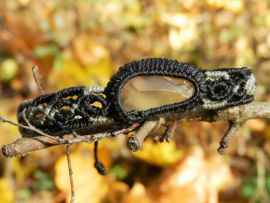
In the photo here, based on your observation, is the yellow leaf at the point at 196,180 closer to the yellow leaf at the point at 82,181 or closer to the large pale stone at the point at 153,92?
the yellow leaf at the point at 82,181

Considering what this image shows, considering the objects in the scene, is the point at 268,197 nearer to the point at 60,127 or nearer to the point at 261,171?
the point at 261,171

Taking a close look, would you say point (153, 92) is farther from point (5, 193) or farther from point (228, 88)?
point (5, 193)

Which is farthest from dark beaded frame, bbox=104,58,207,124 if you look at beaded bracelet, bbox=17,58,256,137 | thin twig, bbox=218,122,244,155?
thin twig, bbox=218,122,244,155

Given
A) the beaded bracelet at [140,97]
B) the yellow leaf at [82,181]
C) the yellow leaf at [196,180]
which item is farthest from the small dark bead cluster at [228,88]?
the yellow leaf at [82,181]

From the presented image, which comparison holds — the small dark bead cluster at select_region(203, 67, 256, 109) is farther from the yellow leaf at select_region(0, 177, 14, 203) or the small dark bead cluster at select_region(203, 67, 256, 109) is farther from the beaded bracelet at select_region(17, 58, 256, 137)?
the yellow leaf at select_region(0, 177, 14, 203)

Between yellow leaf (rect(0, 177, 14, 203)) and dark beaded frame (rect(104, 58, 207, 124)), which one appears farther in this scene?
yellow leaf (rect(0, 177, 14, 203))

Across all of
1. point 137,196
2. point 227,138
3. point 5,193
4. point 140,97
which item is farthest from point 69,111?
point 5,193
